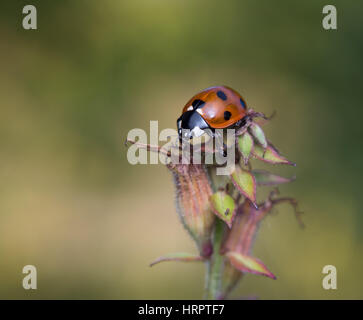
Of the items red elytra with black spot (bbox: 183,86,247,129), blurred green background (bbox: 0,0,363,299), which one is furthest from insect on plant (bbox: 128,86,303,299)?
blurred green background (bbox: 0,0,363,299)

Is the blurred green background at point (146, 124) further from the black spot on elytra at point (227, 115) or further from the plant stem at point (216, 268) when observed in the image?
the black spot on elytra at point (227, 115)

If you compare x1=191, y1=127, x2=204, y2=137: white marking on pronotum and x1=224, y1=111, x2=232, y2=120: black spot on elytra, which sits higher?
x1=224, y1=111, x2=232, y2=120: black spot on elytra

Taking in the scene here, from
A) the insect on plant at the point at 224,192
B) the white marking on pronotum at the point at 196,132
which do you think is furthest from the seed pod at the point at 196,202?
the white marking on pronotum at the point at 196,132

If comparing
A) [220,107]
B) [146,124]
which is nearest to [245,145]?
[220,107]

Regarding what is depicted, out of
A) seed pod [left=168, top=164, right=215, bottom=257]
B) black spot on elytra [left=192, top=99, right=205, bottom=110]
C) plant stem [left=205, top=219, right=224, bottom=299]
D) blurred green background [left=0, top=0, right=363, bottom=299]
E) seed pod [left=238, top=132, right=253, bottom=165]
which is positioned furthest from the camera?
blurred green background [left=0, top=0, right=363, bottom=299]

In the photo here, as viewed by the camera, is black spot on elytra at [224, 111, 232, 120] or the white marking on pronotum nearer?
black spot on elytra at [224, 111, 232, 120]

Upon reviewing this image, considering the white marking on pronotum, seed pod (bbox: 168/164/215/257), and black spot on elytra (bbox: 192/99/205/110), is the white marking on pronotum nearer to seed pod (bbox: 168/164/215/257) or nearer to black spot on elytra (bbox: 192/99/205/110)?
black spot on elytra (bbox: 192/99/205/110)

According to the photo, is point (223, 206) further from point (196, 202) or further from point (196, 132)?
point (196, 132)

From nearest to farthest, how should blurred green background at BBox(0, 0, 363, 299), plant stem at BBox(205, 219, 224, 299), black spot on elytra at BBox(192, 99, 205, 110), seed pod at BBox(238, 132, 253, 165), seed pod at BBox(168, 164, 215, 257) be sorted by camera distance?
seed pod at BBox(238, 132, 253, 165), seed pod at BBox(168, 164, 215, 257), plant stem at BBox(205, 219, 224, 299), black spot on elytra at BBox(192, 99, 205, 110), blurred green background at BBox(0, 0, 363, 299)
